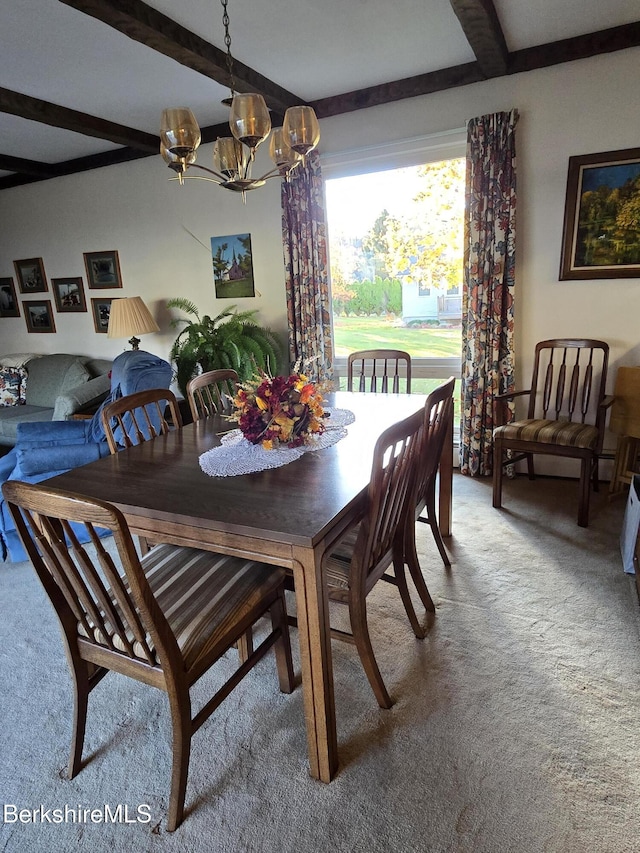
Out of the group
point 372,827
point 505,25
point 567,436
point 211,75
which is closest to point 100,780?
point 372,827

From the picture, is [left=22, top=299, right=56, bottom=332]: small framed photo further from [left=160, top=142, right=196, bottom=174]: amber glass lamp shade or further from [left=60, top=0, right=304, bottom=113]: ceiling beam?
[left=160, top=142, right=196, bottom=174]: amber glass lamp shade

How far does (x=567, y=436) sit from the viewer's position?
277 cm

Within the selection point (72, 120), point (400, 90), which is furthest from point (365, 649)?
point (72, 120)

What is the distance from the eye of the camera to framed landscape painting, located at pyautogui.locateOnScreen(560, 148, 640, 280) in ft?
9.56

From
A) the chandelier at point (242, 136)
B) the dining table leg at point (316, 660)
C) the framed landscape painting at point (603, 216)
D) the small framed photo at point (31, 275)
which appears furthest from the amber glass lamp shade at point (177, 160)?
the small framed photo at point (31, 275)

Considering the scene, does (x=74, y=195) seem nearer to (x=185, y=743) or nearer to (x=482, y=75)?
(x=482, y=75)

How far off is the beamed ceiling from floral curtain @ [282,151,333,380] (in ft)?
1.65

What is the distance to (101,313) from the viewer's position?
200 inches

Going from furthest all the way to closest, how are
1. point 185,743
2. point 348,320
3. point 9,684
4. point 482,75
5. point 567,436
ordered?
point 348,320
point 482,75
point 567,436
point 9,684
point 185,743

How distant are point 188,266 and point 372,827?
4.25 m

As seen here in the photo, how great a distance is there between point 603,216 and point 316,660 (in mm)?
3012

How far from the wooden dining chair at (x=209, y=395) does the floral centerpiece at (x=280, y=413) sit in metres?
0.61

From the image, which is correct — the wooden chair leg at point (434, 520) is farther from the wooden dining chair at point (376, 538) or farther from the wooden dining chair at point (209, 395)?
the wooden dining chair at point (209, 395)

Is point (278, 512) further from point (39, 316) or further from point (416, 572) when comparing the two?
point (39, 316)
